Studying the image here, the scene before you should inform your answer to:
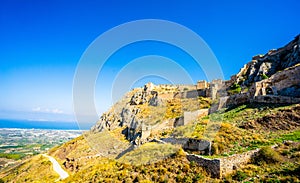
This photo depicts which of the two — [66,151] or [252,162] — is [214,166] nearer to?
[252,162]

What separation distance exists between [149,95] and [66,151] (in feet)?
78.6

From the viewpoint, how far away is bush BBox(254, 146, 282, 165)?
10640mm

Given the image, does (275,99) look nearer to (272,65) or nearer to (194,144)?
(194,144)

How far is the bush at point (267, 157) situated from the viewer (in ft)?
34.9

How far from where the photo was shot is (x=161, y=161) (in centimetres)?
1359

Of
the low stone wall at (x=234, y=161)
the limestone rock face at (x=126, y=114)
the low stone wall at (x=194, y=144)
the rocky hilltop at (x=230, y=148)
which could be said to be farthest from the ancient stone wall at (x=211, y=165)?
the limestone rock face at (x=126, y=114)

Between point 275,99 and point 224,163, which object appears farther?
point 275,99

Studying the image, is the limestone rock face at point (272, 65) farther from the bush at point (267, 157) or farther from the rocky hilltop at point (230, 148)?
the bush at point (267, 157)

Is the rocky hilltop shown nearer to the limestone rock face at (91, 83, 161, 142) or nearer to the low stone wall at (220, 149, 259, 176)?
the low stone wall at (220, 149, 259, 176)

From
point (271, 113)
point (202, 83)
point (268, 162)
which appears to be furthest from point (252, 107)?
point (202, 83)

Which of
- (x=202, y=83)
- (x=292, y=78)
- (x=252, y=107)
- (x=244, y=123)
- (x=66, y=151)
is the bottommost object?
(x=66, y=151)

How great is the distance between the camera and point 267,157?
10.9m

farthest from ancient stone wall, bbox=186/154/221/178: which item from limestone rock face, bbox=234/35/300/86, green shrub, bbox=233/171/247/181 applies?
limestone rock face, bbox=234/35/300/86

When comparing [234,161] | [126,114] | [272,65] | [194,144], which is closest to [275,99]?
[194,144]
